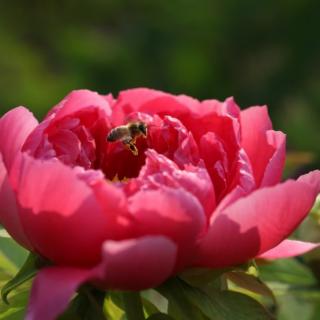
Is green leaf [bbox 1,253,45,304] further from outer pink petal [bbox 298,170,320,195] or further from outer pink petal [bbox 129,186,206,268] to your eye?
outer pink petal [bbox 298,170,320,195]

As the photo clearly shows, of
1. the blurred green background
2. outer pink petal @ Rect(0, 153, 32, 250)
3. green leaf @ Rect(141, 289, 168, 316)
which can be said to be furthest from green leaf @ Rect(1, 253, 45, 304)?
the blurred green background

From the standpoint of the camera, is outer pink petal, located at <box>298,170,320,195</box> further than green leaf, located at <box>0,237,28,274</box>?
No

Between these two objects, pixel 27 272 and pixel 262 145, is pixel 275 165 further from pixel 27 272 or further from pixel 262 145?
pixel 27 272

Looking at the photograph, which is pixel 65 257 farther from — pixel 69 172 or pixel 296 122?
pixel 296 122

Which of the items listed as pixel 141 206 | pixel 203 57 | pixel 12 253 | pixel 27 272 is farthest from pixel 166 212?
pixel 203 57

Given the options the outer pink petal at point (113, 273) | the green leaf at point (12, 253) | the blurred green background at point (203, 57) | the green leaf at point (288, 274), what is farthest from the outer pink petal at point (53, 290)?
the blurred green background at point (203, 57)

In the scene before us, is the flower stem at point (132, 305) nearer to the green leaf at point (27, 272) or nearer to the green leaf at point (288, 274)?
the green leaf at point (27, 272)
